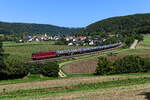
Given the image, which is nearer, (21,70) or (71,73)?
(21,70)

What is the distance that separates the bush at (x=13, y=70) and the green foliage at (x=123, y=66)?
54.5 ft

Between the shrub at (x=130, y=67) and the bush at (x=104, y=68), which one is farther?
the shrub at (x=130, y=67)

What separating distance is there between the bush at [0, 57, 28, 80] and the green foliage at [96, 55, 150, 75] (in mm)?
16619

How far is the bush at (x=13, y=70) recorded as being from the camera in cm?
4159

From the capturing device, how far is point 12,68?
4175cm

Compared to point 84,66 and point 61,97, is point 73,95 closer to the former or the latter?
point 61,97

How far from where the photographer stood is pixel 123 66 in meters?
44.6

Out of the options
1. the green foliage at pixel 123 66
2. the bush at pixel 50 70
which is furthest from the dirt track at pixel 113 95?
the bush at pixel 50 70

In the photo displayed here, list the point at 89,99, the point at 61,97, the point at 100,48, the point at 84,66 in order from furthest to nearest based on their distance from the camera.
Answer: the point at 100,48
the point at 84,66
the point at 61,97
the point at 89,99

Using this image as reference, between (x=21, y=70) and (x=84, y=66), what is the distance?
58.5 feet

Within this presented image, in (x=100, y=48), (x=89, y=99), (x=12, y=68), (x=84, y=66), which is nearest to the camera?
(x=89, y=99)

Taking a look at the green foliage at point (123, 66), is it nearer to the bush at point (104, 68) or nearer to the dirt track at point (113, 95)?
the bush at point (104, 68)

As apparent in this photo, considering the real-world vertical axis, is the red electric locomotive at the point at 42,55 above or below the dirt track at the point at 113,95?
above

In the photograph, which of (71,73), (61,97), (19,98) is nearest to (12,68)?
(71,73)
